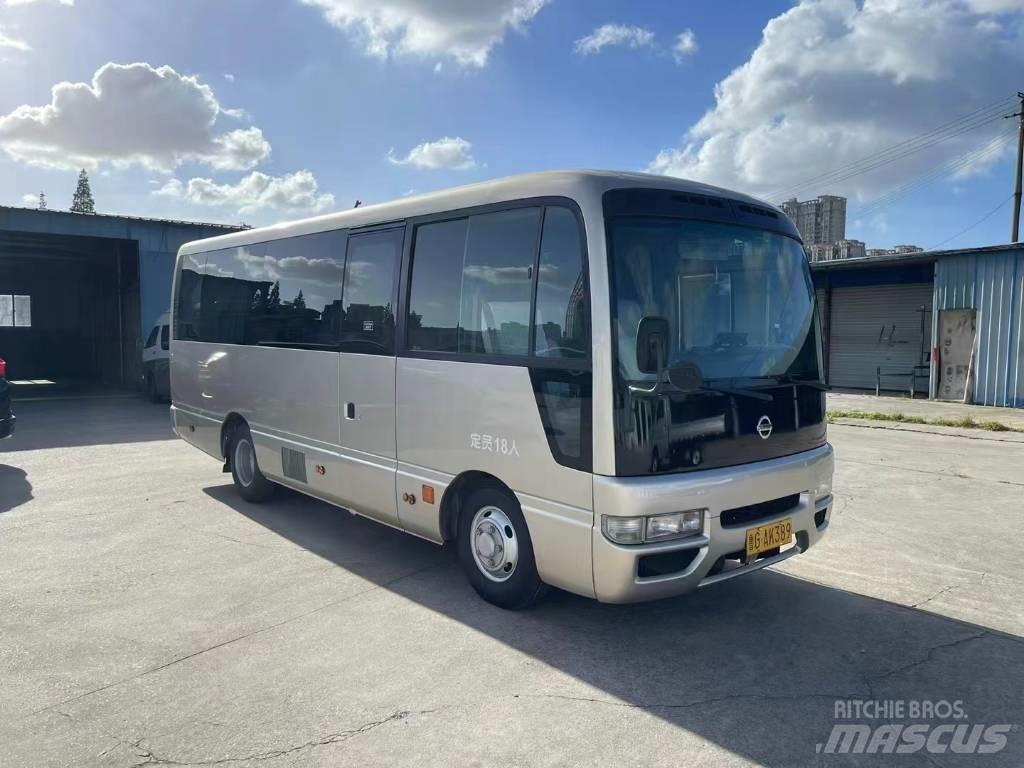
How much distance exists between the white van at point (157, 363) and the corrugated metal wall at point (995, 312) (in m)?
19.4

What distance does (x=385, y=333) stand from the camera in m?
5.50

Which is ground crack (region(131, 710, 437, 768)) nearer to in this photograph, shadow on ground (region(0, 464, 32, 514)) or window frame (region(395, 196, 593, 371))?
window frame (region(395, 196, 593, 371))

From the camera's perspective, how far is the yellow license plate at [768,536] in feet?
13.7

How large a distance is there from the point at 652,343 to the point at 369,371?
8.61 ft

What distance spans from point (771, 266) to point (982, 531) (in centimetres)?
389

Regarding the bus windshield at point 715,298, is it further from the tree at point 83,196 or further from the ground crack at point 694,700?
the tree at point 83,196

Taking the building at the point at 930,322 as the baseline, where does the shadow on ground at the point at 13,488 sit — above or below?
below

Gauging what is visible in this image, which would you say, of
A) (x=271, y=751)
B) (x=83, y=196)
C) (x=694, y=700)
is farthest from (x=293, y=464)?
(x=83, y=196)

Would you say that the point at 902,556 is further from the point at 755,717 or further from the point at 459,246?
the point at 459,246

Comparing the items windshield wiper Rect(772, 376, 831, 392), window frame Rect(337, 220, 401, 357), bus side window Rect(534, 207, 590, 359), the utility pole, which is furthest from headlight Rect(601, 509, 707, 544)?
the utility pole

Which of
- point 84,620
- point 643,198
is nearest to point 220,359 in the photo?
point 84,620

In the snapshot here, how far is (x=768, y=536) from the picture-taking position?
4270 mm

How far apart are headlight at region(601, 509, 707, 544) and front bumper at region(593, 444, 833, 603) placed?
3cm

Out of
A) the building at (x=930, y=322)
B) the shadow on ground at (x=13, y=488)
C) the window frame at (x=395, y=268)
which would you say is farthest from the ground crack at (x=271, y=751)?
the building at (x=930, y=322)
